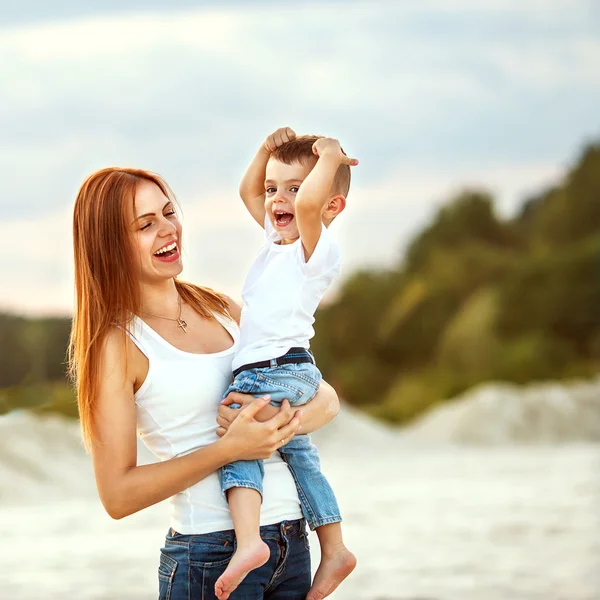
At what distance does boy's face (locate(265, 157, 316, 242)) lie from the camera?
179 centimetres

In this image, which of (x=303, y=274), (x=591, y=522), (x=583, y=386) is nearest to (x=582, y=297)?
(x=583, y=386)

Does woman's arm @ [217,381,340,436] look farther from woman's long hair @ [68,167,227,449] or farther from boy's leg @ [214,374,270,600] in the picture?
woman's long hair @ [68,167,227,449]

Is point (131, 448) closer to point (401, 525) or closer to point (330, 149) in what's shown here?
point (330, 149)

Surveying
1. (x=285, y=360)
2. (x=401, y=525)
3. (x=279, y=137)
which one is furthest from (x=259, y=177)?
(x=401, y=525)

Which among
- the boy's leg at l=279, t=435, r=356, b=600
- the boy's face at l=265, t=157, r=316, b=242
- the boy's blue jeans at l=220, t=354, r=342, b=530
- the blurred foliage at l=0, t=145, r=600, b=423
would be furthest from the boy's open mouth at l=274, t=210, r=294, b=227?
the blurred foliage at l=0, t=145, r=600, b=423

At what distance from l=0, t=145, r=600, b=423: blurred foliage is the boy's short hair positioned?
8.46 meters

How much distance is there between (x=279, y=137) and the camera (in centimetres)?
185

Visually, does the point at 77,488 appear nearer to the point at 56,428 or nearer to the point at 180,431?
the point at 56,428

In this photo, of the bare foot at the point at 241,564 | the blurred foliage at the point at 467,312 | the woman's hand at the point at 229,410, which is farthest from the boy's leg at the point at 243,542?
the blurred foliage at the point at 467,312

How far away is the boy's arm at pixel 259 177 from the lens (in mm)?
1851

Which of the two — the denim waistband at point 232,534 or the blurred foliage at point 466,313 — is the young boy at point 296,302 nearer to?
the denim waistband at point 232,534

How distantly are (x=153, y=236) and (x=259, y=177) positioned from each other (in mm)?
342

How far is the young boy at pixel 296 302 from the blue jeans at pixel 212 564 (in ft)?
0.23

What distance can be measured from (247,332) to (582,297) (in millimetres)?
8954
